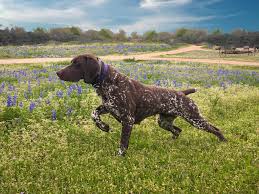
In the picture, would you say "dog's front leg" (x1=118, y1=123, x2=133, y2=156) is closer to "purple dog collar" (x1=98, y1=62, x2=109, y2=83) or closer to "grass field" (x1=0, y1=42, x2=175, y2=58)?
"purple dog collar" (x1=98, y1=62, x2=109, y2=83)

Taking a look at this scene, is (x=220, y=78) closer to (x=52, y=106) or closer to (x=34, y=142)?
(x=52, y=106)

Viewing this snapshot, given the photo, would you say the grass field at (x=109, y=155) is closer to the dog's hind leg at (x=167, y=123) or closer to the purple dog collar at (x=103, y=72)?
the dog's hind leg at (x=167, y=123)

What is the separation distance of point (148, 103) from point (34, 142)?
283cm

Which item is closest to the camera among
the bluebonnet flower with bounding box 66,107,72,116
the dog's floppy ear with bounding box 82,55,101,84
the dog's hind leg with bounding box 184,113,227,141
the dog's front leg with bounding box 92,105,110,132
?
the dog's floppy ear with bounding box 82,55,101,84

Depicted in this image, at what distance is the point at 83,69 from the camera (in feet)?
24.1

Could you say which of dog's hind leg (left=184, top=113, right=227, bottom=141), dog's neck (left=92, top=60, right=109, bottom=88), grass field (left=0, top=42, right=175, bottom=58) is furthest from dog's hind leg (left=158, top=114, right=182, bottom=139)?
grass field (left=0, top=42, right=175, bottom=58)

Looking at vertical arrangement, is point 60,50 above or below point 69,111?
below

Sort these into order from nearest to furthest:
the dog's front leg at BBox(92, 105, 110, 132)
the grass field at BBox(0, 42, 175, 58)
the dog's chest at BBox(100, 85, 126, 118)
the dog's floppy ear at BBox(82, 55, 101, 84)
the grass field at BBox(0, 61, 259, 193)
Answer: the grass field at BBox(0, 61, 259, 193) < the dog's floppy ear at BBox(82, 55, 101, 84) < the dog's chest at BBox(100, 85, 126, 118) < the dog's front leg at BBox(92, 105, 110, 132) < the grass field at BBox(0, 42, 175, 58)

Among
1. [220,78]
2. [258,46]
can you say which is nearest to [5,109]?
[220,78]

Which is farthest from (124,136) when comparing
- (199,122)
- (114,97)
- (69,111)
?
(69,111)

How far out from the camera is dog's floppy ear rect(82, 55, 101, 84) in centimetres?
729

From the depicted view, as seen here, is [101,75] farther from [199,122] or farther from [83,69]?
[199,122]

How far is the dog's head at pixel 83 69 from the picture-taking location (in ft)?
23.9

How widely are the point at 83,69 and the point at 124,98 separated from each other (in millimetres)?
1095
